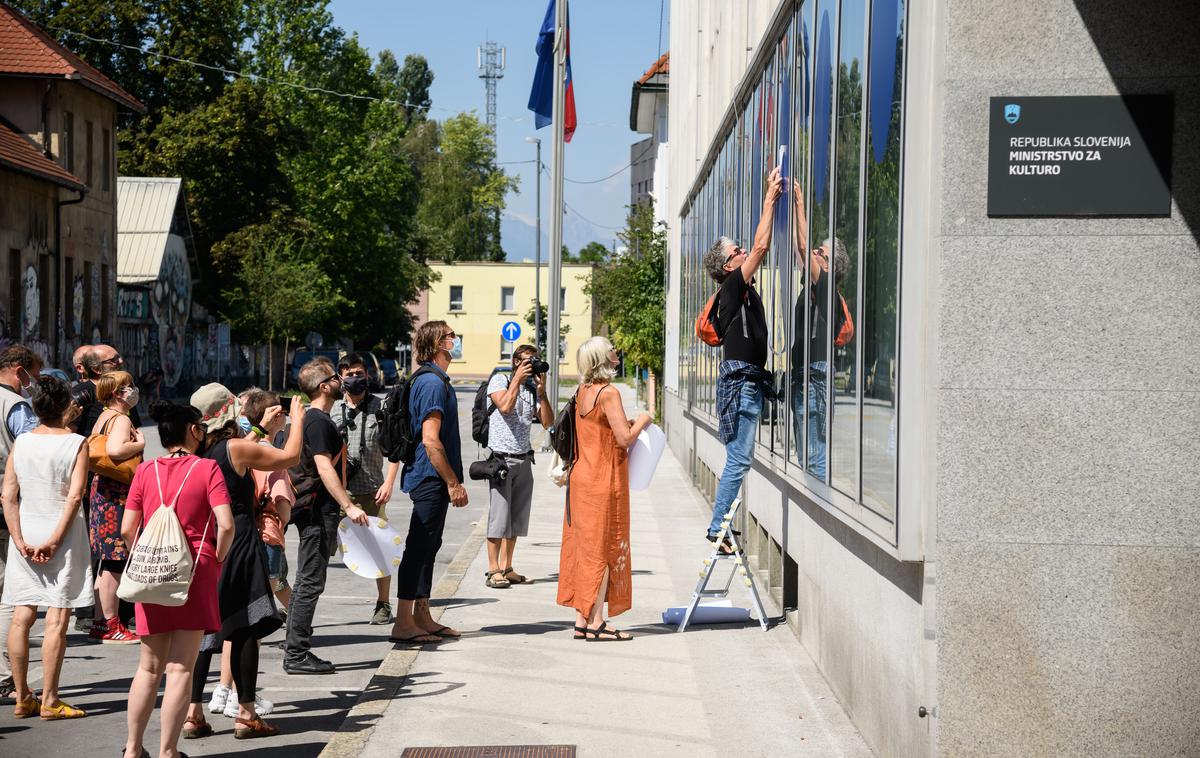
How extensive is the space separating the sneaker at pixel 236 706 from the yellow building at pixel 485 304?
8413 cm

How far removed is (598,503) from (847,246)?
92.0 inches

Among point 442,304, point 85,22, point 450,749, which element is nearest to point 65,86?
point 85,22

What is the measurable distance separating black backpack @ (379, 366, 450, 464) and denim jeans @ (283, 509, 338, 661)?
2.17 feet

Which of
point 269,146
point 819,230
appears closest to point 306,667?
point 819,230

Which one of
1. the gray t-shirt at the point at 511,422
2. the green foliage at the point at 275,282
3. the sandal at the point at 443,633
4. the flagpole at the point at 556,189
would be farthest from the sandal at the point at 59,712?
the green foliage at the point at 275,282

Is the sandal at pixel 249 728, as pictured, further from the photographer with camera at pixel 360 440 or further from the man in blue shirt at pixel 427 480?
the photographer with camera at pixel 360 440

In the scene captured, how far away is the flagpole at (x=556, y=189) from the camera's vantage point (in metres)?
23.1

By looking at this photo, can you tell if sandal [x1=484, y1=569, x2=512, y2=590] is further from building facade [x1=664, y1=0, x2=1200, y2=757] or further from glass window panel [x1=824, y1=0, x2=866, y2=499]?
building facade [x1=664, y1=0, x2=1200, y2=757]

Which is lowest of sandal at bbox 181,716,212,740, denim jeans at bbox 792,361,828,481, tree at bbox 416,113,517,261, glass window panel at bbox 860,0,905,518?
sandal at bbox 181,716,212,740

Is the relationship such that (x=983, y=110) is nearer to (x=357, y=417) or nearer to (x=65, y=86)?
(x=357, y=417)

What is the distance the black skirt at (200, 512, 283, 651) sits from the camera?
6.36 metres

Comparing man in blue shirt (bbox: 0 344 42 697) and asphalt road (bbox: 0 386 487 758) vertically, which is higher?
man in blue shirt (bbox: 0 344 42 697)

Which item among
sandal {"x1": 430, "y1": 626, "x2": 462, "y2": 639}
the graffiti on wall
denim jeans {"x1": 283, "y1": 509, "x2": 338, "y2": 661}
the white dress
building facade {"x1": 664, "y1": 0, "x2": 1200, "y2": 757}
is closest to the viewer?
building facade {"x1": 664, "y1": 0, "x2": 1200, "y2": 757}

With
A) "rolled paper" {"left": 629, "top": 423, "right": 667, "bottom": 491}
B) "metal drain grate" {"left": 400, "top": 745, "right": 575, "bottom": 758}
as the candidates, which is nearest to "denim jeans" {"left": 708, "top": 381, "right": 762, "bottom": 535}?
"rolled paper" {"left": 629, "top": 423, "right": 667, "bottom": 491}
